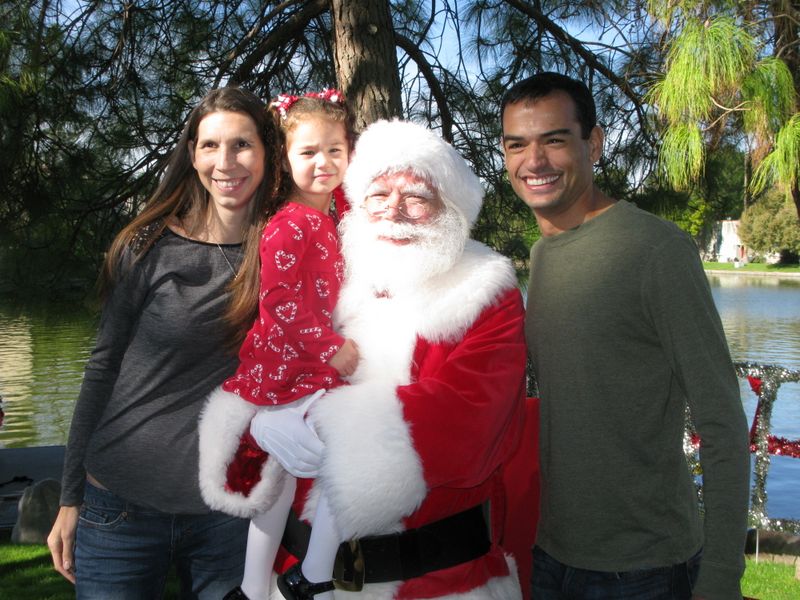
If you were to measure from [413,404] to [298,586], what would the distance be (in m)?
0.50

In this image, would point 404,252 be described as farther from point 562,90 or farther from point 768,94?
point 768,94

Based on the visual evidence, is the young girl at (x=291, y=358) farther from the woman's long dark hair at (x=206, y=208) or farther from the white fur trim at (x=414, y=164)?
the white fur trim at (x=414, y=164)

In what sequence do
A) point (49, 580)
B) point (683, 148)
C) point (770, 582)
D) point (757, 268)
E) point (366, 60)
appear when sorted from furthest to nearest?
point (757, 268), point (49, 580), point (770, 582), point (366, 60), point (683, 148)

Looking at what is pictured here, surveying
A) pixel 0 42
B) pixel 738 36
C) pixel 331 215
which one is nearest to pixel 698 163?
pixel 738 36

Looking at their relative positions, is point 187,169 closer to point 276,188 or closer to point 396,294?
point 276,188

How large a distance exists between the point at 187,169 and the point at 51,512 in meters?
4.21

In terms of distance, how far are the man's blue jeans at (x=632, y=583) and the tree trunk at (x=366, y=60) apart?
2.20 m

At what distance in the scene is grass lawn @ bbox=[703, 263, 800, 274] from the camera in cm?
2662

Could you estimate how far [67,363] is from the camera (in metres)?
13.7

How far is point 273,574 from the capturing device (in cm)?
185

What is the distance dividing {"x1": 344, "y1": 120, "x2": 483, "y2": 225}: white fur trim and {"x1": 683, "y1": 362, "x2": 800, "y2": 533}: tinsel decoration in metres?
2.60

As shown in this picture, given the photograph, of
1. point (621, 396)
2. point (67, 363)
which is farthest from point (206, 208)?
point (67, 363)

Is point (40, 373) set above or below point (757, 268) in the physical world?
below

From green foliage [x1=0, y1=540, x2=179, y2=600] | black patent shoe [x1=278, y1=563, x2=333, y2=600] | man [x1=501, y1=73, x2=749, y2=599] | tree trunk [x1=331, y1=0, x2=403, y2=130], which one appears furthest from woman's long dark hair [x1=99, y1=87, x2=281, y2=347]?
green foliage [x1=0, y1=540, x2=179, y2=600]
